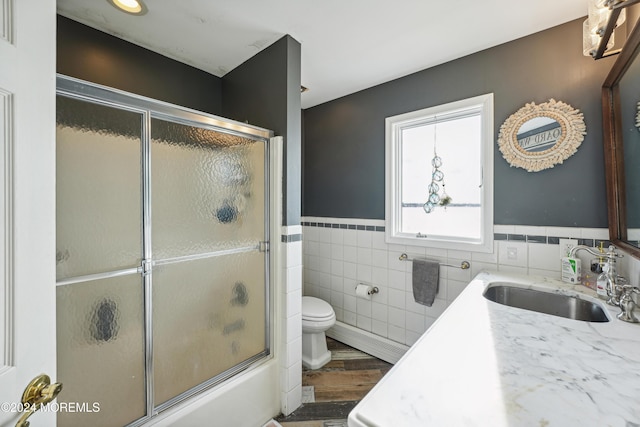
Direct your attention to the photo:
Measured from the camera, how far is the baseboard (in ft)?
6.86

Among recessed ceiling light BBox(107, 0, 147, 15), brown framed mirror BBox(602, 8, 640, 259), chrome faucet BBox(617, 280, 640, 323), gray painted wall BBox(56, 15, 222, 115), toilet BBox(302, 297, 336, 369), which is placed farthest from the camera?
toilet BBox(302, 297, 336, 369)

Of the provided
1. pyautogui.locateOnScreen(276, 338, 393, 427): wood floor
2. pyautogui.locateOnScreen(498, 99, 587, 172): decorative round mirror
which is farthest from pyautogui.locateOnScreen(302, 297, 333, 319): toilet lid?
pyautogui.locateOnScreen(498, 99, 587, 172): decorative round mirror

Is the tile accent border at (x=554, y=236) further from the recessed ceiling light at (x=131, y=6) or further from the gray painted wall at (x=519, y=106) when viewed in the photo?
the recessed ceiling light at (x=131, y=6)

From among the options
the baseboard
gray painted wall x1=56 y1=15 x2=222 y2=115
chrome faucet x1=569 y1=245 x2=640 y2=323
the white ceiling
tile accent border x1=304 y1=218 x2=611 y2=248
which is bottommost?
the baseboard

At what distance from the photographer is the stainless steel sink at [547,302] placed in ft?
3.92

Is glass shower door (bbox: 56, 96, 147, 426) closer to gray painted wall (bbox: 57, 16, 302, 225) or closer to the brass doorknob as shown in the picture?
the brass doorknob

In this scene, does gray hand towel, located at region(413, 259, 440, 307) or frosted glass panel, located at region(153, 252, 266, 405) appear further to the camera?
gray hand towel, located at region(413, 259, 440, 307)

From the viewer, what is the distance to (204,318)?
4.55 ft

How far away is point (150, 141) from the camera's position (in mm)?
1168

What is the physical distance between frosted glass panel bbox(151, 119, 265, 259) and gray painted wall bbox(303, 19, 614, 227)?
107cm

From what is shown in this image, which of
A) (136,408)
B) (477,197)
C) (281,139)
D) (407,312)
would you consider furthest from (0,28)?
(407,312)

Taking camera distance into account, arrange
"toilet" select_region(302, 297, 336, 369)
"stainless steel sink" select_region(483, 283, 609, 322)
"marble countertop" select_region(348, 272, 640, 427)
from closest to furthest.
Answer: "marble countertop" select_region(348, 272, 640, 427) < "stainless steel sink" select_region(483, 283, 609, 322) < "toilet" select_region(302, 297, 336, 369)

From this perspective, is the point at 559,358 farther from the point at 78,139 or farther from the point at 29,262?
the point at 78,139

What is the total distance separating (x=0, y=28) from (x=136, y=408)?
1411 millimetres
